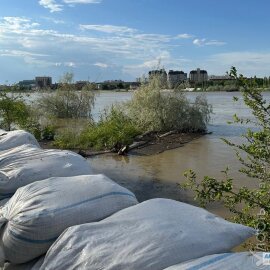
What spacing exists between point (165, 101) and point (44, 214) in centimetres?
1348

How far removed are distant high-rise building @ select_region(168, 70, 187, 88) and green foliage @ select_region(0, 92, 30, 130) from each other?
674 centimetres

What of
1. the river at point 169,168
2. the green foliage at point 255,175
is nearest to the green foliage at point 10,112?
the river at point 169,168

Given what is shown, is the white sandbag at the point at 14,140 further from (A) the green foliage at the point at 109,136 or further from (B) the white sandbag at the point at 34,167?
(A) the green foliage at the point at 109,136

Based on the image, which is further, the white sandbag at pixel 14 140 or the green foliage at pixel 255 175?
the white sandbag at pixel 14 140

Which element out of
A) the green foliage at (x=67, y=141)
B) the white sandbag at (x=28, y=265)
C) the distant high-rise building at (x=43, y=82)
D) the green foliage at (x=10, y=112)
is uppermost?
the distant high-rise building at (x=43, y=82)

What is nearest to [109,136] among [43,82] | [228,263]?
[228,263]

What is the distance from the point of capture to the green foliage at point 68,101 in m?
22.0

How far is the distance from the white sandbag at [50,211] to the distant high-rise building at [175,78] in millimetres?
14100

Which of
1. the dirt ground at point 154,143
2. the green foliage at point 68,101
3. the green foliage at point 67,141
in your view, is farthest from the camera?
the green foliage at point 68,101

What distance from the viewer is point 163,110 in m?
15.6

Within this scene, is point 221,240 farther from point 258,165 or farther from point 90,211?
point 258,165

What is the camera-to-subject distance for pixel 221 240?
2.05 meters

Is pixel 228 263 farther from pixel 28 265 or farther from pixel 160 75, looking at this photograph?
pixel 160 75

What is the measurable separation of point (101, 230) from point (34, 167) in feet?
5.50
